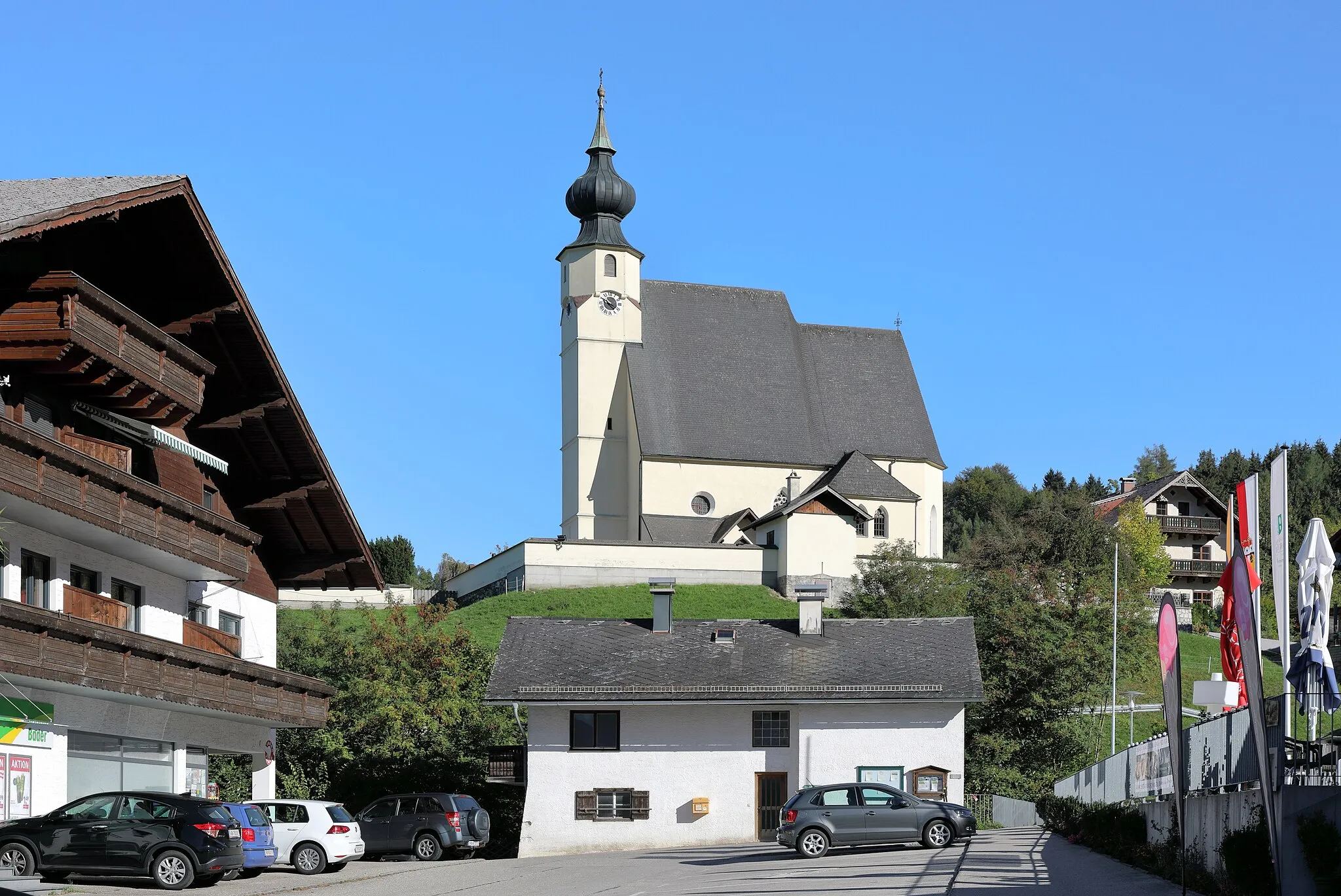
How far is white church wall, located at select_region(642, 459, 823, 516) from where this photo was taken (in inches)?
3265

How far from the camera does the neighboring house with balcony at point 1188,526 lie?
95375mm

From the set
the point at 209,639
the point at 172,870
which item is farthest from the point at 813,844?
the point at 172,870

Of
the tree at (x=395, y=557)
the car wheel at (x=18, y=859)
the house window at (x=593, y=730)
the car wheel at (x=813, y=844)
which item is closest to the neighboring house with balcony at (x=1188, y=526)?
the tree at (x=395, y=557)

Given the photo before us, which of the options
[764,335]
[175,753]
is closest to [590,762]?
[175,753]

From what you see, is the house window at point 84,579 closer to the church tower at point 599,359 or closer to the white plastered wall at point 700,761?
the white plastered wall at point 700,761

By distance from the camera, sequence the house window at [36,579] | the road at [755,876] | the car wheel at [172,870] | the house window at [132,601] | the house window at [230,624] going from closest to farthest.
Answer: the road at [755,876]
the car wheel at [172,870]
the house window at [36,579]
the house window at [132,601]
the house window at [230,624]

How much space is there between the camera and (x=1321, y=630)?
18000 millimetres

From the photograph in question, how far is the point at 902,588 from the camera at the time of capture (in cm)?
6906

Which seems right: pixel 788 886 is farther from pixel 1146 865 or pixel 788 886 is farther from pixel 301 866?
pixel 301 866

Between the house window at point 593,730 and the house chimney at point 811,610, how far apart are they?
6.09m

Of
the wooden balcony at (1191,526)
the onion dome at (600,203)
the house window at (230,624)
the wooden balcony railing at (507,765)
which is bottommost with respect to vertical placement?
the wooden balcony railing at (507,765)

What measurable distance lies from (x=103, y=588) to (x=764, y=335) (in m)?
65.4

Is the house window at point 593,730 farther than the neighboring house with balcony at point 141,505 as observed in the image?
Yes

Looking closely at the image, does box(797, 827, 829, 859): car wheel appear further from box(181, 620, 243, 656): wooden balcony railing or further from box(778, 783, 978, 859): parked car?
box(181, 620, 243, 656): wooden balcony railing
